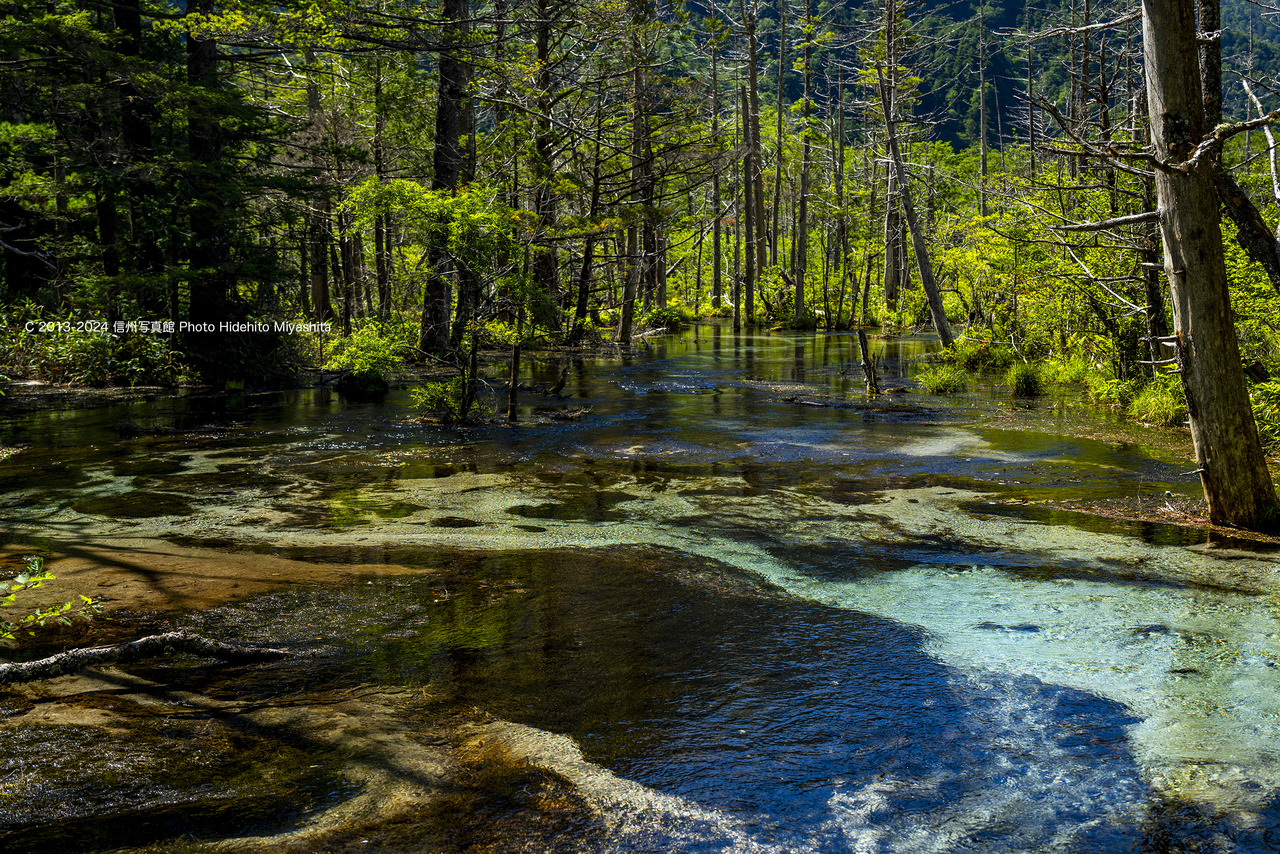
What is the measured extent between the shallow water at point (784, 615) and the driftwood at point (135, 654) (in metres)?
0.24

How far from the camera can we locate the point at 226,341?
16.0 m

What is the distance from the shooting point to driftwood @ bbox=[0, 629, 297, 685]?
13.1 feet

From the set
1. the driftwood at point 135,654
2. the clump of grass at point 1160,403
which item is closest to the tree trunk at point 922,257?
the clump of grass at point 1160,403

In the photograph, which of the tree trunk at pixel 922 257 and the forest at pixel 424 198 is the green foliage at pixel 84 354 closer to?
the forest at pixel 424 198

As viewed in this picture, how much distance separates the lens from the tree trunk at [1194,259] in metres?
6.30

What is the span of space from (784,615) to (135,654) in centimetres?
357

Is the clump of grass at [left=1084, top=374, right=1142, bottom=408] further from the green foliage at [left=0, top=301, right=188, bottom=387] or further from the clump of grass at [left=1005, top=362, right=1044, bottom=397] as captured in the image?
the green foliage at [left=0, top=301, right=188, bottom=387]

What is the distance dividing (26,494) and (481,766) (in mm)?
6888

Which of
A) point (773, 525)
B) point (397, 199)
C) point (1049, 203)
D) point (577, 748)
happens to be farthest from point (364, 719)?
point (1049, 203)

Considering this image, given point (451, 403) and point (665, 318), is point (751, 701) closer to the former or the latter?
point (451, 403)

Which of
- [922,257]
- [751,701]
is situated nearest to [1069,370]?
[922,257]

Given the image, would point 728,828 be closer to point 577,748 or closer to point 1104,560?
point 577,748

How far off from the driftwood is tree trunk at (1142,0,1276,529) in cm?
657

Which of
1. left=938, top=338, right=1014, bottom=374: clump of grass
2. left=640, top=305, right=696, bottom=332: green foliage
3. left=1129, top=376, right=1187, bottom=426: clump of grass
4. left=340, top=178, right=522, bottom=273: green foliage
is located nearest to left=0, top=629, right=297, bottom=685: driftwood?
left=340, top=178, right=522, bottom=273: green foliage
